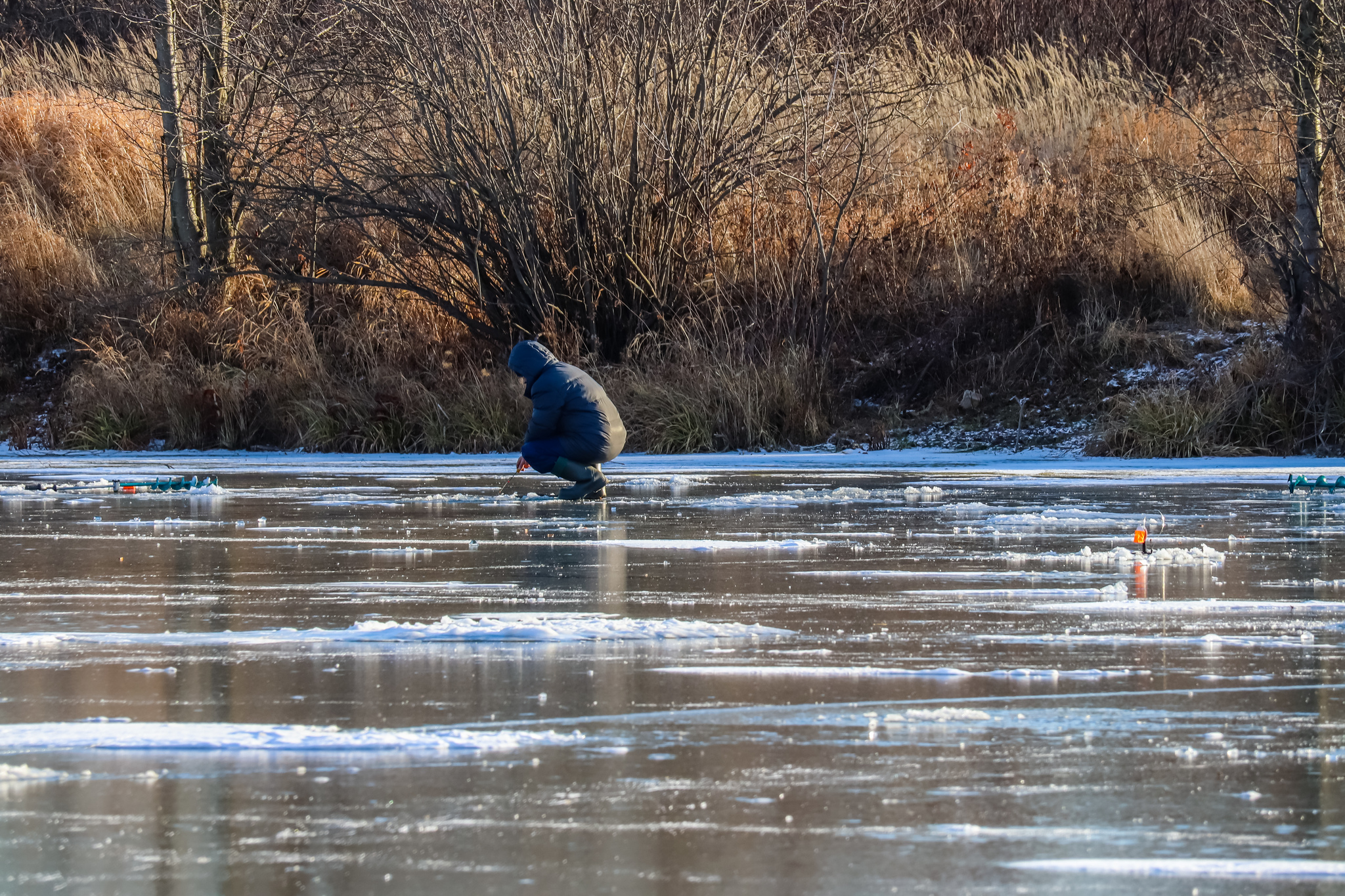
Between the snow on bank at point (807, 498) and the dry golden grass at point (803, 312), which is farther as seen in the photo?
the dry golden grass at point (803, 312)

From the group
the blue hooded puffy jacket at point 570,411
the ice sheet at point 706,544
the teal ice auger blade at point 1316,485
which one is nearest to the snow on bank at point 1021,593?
the ice sheet at point 706,544

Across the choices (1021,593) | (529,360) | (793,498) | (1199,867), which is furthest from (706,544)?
(1199,867)

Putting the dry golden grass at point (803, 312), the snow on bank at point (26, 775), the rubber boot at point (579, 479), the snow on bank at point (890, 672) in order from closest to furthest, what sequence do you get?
the snow on bank at point (26, 775) < the snow on bank at point (890, 672) < the rubber boot at point (579, 479) < the dry golden grass at point (803, 312)

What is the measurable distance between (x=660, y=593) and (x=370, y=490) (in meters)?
6.53

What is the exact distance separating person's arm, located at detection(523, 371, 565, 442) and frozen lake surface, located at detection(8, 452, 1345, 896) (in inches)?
91.1

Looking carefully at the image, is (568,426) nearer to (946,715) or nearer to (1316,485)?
(1316,485)

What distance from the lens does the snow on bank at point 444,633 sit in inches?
239

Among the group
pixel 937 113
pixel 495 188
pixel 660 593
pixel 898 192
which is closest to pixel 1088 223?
pixel 898 192

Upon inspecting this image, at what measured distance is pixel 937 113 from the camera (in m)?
25.4

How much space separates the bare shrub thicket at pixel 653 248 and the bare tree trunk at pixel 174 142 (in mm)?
141

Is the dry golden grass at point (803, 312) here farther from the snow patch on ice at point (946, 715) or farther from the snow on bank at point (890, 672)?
the snow patch on ice at point (946, 715)

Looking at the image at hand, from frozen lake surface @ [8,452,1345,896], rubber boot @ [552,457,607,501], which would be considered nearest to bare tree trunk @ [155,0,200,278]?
rubber boot @ [552,457,607,501]

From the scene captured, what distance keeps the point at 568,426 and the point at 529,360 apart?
1.80ft

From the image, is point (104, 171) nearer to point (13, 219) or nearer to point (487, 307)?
point (13, 219)
